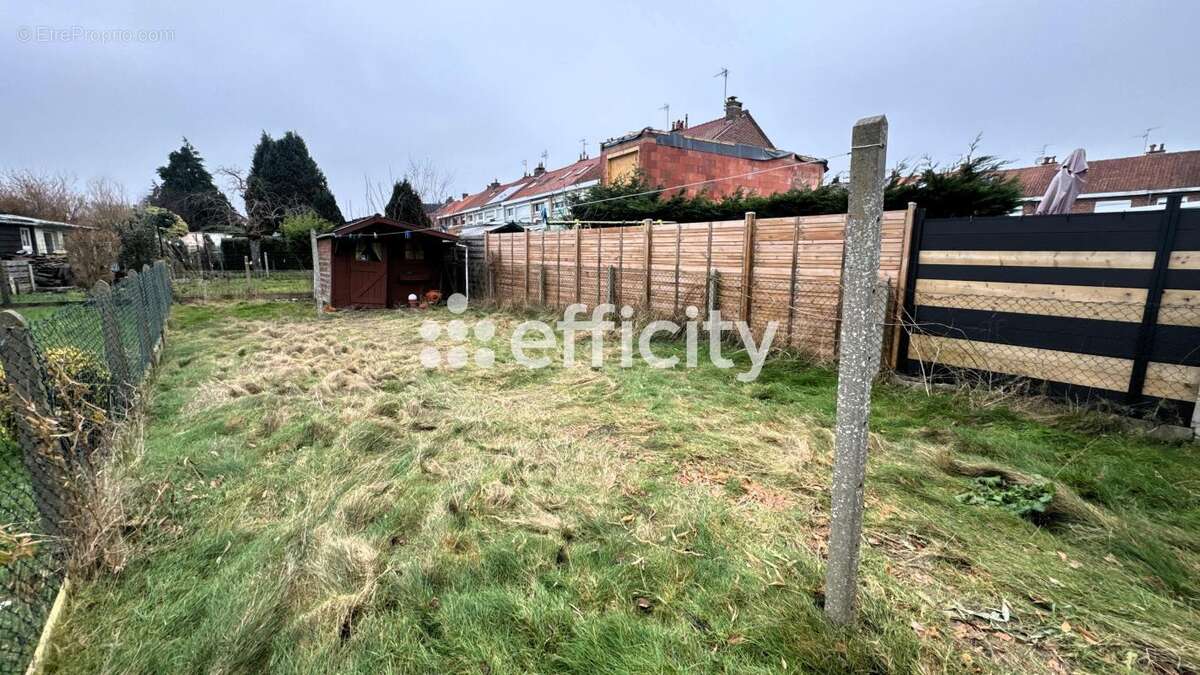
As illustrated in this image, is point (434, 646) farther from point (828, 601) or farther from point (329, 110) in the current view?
point (329, 110)

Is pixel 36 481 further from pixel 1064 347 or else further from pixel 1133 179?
Answer: pixel 1133 179

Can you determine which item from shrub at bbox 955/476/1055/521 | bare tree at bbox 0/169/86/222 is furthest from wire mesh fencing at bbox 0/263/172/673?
bare tree at bbox 0/169/86/222

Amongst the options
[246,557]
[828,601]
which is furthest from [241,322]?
[828,601]

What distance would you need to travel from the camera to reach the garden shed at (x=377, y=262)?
13.4m

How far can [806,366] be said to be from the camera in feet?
19.5

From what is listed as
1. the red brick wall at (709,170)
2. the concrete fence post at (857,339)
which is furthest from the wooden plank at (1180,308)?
the red brick wall at (709,170)

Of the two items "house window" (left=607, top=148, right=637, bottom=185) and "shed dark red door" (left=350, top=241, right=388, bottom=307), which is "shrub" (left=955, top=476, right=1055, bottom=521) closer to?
"shed dark red door" (left=350, top=241, right=388, bottom=307)

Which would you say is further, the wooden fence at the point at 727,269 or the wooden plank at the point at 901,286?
the wooden fence at the point at 727,269

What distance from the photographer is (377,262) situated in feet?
45.7

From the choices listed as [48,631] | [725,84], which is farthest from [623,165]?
[48,631]

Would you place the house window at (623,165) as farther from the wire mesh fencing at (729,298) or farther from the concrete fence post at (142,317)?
the concrete fence post at (142,317)

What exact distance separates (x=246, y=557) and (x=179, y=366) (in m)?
5.72

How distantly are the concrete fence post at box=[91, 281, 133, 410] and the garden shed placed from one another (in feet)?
30.8

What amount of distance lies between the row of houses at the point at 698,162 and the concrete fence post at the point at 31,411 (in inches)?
587
